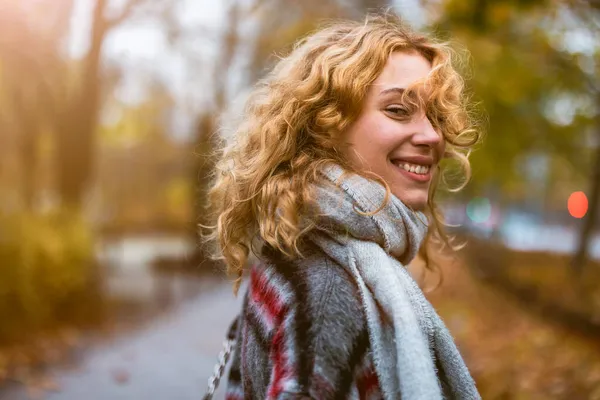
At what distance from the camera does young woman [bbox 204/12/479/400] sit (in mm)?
1634

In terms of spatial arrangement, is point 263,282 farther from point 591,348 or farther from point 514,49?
point 514,49

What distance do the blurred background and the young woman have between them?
2.25 feet

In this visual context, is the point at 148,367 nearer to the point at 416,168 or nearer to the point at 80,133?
the point at 416,168

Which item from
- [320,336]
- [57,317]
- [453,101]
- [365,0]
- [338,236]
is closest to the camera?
[320,336]

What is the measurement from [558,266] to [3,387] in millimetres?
11551

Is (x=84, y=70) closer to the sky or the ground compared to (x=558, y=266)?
closer to the sky

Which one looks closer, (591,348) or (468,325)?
(591,348)

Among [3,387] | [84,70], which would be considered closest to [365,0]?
[84,70]

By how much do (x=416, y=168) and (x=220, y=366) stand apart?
886 mm

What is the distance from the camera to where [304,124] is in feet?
6.49

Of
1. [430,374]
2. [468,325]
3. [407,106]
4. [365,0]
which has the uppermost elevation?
[365,0]

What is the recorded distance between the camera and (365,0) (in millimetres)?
13297

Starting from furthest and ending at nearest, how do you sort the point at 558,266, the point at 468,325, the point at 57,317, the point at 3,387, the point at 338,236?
the point at 558,266
the point at 468,325
the point at 57,317
the point at 3,387
the point at 338,236

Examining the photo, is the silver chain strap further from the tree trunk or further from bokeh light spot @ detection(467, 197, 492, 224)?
bokeh light spot @ detection(467, 197, 492, 224)
